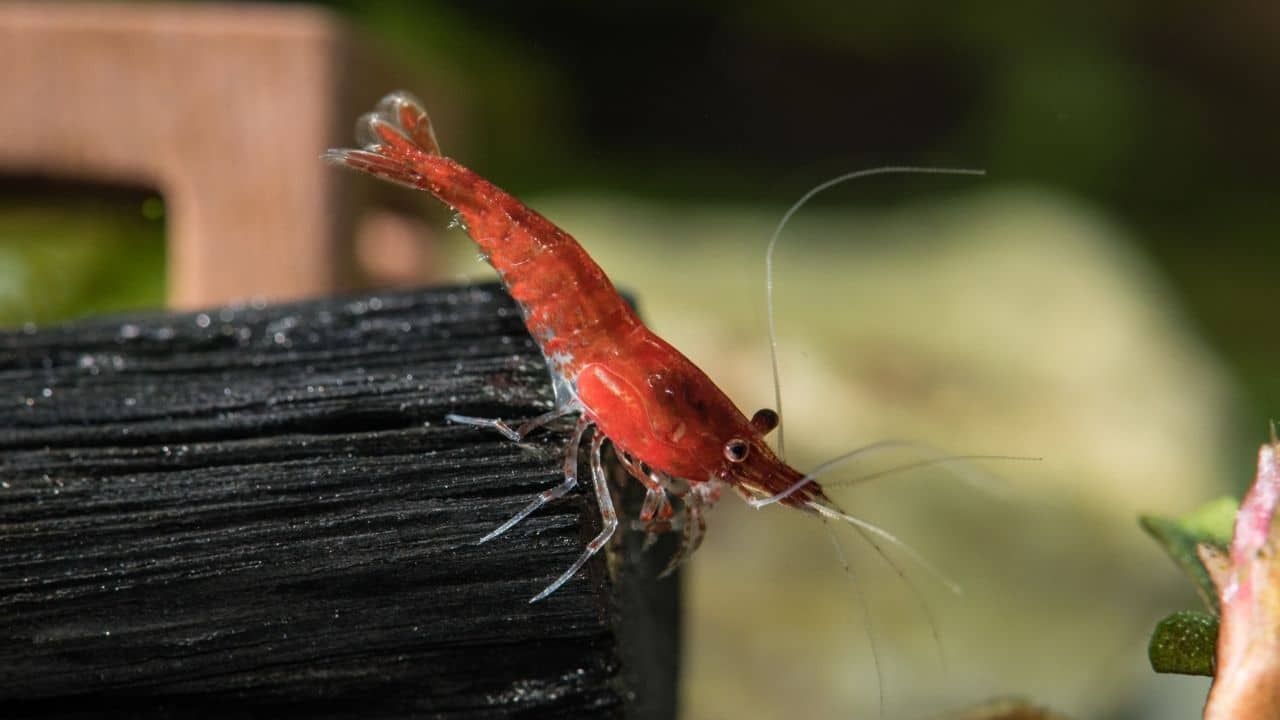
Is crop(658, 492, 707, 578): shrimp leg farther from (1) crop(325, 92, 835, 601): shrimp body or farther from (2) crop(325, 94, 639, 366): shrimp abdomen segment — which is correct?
(2) crop(325, 94, 639, 366): shrimp abdomen segment

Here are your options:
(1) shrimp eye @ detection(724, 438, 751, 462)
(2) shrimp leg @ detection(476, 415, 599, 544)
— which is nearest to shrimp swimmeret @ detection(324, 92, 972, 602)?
(1) shrimp eye @ detection(724, 438, 751, 462)

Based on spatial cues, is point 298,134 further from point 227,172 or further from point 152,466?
point 152,466

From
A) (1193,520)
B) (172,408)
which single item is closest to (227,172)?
(172,408)

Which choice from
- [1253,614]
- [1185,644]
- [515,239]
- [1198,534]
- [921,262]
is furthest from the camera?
[921,262]

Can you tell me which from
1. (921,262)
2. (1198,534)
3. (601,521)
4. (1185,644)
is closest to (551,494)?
(601,521)

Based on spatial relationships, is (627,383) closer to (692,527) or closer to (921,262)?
(692,527)
